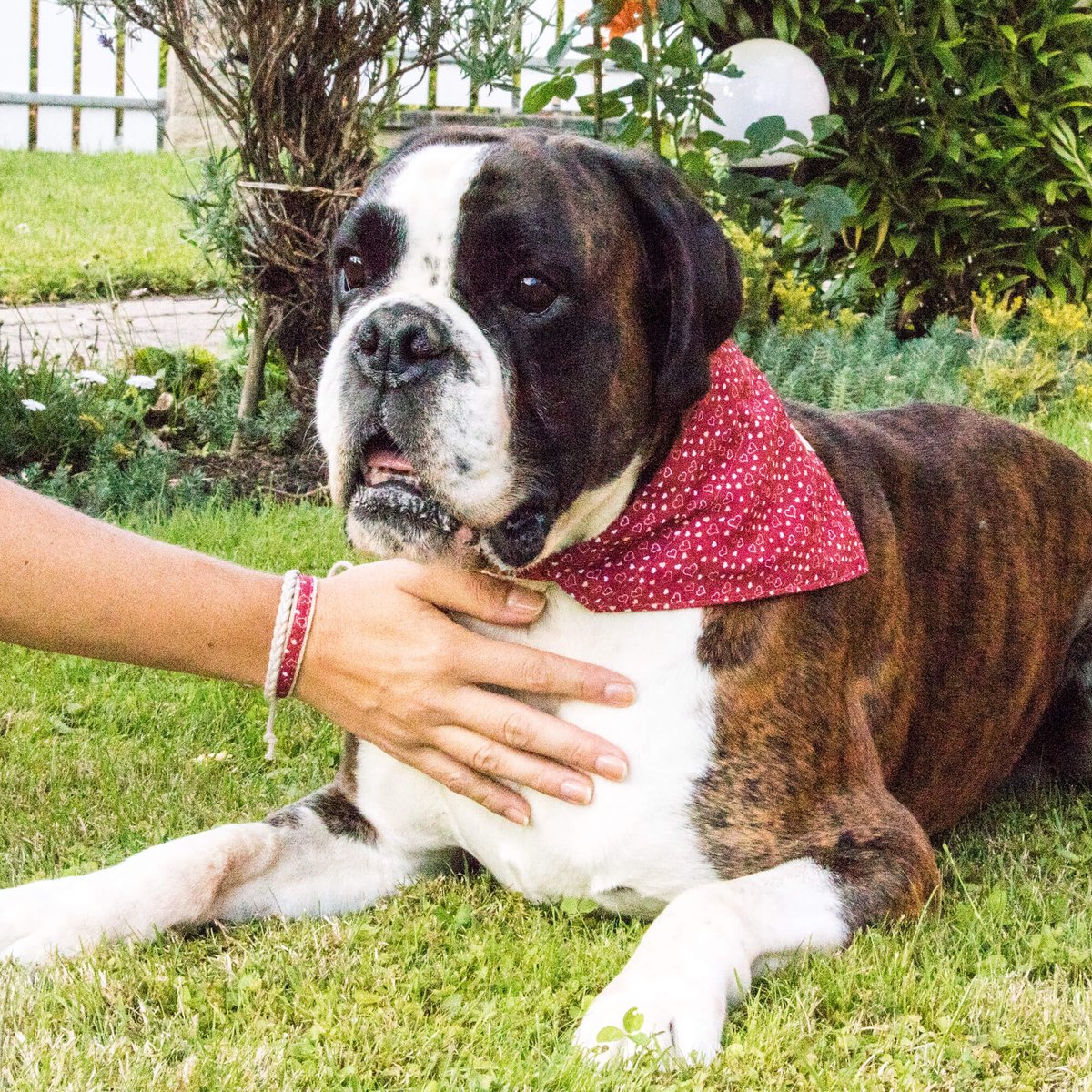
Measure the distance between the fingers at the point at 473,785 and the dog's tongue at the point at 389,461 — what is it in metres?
0.50

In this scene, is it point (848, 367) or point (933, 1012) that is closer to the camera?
point (933, 1012)

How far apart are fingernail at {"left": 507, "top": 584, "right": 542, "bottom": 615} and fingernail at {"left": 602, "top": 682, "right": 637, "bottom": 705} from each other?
0.17m

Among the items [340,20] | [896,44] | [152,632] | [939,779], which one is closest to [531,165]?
[152,632]

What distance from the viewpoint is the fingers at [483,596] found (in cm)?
221

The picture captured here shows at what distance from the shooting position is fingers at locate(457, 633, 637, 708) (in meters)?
2.16

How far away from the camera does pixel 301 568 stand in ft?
13.1

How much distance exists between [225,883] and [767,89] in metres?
4.02

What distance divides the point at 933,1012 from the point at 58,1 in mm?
4812

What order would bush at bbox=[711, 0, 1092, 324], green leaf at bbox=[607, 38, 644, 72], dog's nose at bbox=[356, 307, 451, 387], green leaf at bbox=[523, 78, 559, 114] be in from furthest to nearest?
bush at bbox=[711, 0, 1092, 324]
green leaf at bbox=[607, 38, 644, 72]
green leaf at bbox=[523, 78, 559, 114]
dog's nose at bbox=[356, 307, 451, 387]

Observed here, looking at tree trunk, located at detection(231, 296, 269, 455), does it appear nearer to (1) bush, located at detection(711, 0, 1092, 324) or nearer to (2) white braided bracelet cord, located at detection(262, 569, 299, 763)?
(1) bush, located at detection(711, 0, 1092, 324)

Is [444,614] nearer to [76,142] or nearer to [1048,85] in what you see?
[1048,85]

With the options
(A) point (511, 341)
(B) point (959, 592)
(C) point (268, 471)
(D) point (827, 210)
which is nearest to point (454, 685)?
(A) point (511, 341)

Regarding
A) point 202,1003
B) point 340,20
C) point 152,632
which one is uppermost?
point 340,20

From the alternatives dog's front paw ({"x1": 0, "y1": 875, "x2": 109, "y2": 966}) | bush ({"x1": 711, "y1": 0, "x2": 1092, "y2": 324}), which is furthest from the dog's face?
bush ({"x1": 711, "y1": 0, "x2": 1092, "y2": 324})
